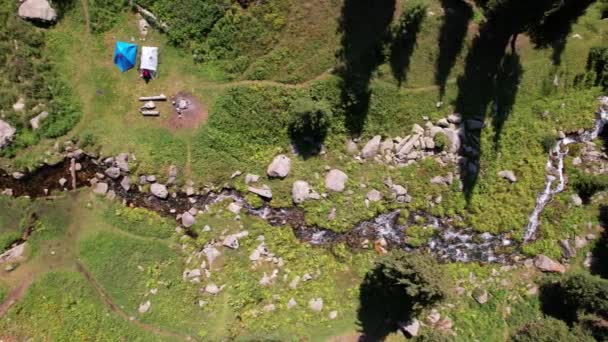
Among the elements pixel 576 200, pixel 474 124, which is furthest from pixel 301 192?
pixel 576 200

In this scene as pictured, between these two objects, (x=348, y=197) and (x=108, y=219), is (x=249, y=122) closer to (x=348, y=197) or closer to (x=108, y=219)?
(x=348, y=197)

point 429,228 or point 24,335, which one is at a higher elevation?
point 429,228

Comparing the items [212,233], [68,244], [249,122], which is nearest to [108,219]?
[68,244]

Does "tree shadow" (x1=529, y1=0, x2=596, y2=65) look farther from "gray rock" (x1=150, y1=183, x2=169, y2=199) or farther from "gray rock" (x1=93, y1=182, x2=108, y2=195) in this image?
"gray rock" (x1=93, y1=182, x2=108, y2=195)

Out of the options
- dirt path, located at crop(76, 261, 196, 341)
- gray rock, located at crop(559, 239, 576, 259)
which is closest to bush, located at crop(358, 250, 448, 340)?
gray rock, located at crop(559, 239, 576, 259)

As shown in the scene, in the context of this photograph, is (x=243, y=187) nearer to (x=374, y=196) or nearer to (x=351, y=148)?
(x=351, y=148)

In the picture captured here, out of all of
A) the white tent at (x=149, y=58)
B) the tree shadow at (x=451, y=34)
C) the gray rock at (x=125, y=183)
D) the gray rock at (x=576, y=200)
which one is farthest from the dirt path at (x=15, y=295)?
the gray rock at (x=576, y=200)
